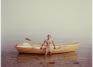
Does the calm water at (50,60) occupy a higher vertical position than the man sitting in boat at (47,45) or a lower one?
lower

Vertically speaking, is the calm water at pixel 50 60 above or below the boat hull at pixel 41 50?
below

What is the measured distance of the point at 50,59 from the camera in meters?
1.95

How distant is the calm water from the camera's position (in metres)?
1.95

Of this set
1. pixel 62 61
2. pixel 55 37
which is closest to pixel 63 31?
pixel 55 37

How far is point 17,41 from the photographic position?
1960 mm

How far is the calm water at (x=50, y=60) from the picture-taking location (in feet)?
6.40

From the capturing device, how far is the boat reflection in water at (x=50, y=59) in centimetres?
195

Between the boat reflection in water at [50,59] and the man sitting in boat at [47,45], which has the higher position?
the man sitting in boat at [47,45]

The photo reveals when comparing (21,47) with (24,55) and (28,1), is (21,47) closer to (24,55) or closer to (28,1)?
(24,55)

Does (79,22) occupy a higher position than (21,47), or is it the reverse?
(79,22)

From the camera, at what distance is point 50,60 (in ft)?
6.40

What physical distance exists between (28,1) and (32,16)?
103 mm

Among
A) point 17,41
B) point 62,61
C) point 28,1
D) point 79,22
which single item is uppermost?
point 28,1

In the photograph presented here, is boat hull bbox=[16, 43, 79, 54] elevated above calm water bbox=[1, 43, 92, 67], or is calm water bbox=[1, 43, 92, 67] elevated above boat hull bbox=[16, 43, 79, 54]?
boat hull bbox=[16, 43, 79, 54]
